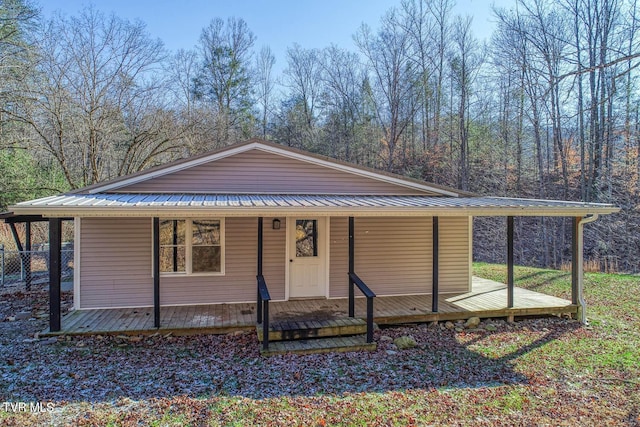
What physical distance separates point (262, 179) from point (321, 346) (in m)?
3.87

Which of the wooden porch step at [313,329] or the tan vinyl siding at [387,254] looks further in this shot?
the tan vinyl siding at [387,254]

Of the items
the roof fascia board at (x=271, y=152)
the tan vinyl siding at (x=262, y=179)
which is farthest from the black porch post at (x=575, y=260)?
the tan vinyl siding at (x=262, y=179)

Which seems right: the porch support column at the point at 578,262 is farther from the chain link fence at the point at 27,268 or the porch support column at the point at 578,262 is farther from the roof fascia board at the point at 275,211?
the chain link fence at the point at 27,268

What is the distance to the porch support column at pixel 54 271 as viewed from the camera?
568 centimetres

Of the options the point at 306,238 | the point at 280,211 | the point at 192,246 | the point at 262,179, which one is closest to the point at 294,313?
the point at 306,238

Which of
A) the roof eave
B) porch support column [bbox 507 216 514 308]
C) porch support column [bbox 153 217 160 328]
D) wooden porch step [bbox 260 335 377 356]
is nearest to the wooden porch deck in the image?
porch support column [bbox 153 217 160 328]

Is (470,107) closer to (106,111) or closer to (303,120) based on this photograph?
(303,120)

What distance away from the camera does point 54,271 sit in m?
5.71

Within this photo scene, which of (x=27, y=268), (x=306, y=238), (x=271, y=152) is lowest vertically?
(x=27, y=268)

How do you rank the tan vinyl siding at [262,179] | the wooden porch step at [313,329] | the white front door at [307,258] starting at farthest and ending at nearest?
the white front door at [307,258]
the tan vinyl siding at [262,179]
the wooden porch step at [313,329]

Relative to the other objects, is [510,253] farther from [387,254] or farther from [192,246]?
[192,246]

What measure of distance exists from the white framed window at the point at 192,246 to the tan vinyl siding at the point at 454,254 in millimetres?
4819

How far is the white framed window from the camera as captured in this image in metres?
7.49

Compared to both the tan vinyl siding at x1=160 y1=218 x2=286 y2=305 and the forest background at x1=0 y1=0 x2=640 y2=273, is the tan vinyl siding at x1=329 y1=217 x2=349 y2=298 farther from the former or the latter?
the forest background at x1=0 y1=0 x2=640 y2=273
